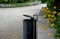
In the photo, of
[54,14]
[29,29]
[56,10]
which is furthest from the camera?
[29,29]

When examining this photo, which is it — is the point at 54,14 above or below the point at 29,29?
above

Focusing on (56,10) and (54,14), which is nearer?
(54,14)

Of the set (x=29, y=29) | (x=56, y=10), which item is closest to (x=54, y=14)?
(x=56, y=10)

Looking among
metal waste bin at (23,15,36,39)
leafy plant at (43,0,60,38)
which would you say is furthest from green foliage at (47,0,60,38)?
metal waste bin at (23,15,36,39)

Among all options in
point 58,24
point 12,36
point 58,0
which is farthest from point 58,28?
point 12,36

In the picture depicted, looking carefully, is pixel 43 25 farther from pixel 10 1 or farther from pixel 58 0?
pixel 10 1

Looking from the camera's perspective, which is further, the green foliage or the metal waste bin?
the metal waste bin

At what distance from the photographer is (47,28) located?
2811 mm

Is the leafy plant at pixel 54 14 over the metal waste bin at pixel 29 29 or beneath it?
over

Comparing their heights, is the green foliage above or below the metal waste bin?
above

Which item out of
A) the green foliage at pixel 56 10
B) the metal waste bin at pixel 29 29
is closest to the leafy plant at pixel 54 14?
the green foliage at pixel 56 10

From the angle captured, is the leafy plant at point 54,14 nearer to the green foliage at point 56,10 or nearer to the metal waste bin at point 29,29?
the green foliage at point 56,10

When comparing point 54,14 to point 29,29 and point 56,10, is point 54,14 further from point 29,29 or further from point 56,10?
point 29,29

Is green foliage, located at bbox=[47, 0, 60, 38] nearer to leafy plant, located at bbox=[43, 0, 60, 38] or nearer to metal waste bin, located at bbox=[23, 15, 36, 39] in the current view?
leafy plant, located at bbox=[43, 0, 60, 38]
